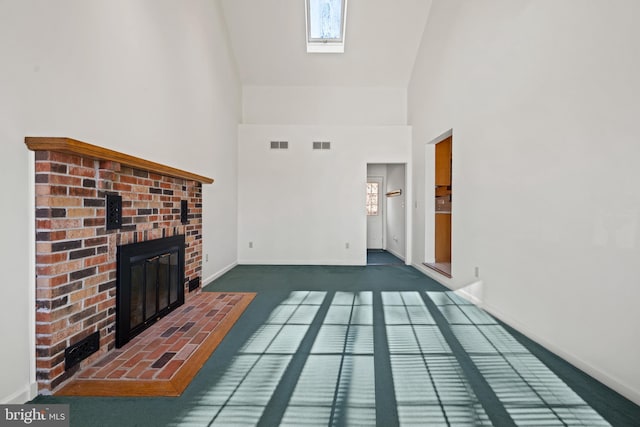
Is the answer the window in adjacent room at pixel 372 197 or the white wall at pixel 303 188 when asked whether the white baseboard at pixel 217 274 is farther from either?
the window in adjacent room at pixel 372 197

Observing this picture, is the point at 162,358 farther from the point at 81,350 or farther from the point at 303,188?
the point at 303,188

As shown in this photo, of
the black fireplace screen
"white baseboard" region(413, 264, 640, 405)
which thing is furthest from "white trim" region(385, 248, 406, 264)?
the black fireplace screen

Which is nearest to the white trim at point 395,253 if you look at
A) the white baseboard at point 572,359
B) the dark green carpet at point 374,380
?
the white baseboard at point 572,359

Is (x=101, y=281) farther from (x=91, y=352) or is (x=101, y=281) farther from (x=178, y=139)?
(x=178, y=139)

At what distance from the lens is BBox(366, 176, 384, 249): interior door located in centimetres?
892

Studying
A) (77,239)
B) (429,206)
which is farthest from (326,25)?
(77,239)

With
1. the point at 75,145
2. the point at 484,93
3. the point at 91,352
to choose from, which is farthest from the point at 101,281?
the point at 484,93

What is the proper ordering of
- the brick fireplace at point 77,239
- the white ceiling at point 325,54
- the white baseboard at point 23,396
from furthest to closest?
the white ceiling at point 325,54 < the brick fireplace at point 77,239 < the white baseboard at point 23,396

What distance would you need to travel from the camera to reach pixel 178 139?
145 inches

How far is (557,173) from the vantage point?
8.04 feet

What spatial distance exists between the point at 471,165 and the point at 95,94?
3.66m

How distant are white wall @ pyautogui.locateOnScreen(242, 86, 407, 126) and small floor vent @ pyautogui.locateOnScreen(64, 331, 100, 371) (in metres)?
5.06

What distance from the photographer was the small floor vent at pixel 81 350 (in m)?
1.98

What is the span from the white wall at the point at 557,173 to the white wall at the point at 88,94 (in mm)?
3321
